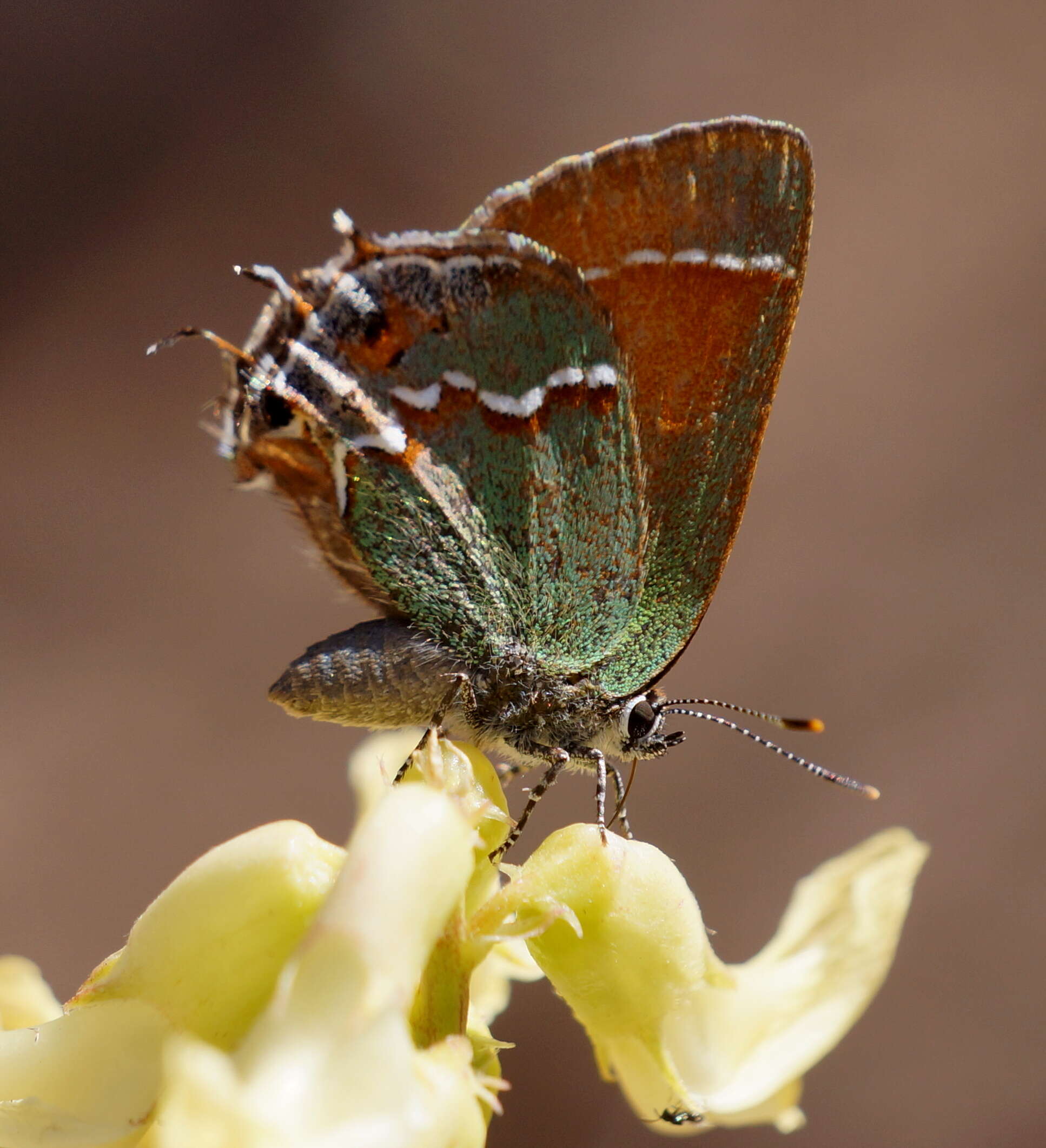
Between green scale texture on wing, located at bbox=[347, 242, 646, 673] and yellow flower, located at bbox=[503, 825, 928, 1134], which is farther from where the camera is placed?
green scale texture on wing, located at bbox=[347, 242, 646, 673]

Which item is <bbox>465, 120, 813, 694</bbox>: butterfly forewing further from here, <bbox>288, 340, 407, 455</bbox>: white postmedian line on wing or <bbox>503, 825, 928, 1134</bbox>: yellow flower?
<bbox>503, 825, 928, 1134</bbox>: yellow flower

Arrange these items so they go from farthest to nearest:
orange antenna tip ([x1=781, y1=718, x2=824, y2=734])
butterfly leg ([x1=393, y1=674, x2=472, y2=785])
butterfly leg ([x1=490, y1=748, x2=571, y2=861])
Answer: orange antenna tip ([x1=781, y1=718, x2=824, y2=734]), butterfly leg ([x1=393, y1=674, x2=472, y2=785]), butterfly leg ([x1=490, y1=748, x2=571, y2=861])

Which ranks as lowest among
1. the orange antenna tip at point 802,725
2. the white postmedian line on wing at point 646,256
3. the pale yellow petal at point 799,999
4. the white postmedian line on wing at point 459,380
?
the pale yellow petal at point 799,999

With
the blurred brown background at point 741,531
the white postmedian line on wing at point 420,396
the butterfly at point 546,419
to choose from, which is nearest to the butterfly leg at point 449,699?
the butterfly at point 546,419

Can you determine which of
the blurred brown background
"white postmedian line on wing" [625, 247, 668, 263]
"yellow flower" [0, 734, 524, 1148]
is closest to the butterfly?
"white postmedian line on wing" [625, 247, 668, 263]

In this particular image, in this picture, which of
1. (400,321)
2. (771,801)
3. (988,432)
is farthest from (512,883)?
(988,432)

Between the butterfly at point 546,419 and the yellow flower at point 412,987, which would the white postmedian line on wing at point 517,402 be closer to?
the butterfly at point 546,419

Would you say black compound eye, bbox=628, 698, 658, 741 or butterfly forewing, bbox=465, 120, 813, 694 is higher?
butterfly forewing, bbox=465, 120, 813, 694
